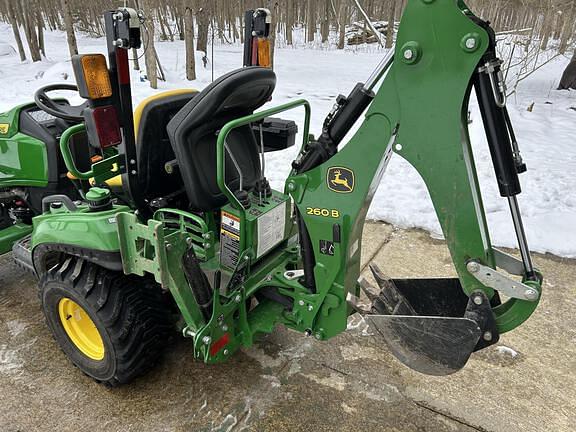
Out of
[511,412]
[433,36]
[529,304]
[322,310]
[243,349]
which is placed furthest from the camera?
[243,349]

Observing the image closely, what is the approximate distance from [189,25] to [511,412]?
35.8 feet

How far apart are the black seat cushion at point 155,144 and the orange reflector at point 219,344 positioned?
2.72 ft

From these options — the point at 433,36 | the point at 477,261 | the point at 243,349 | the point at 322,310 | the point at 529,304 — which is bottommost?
the point at 243,349

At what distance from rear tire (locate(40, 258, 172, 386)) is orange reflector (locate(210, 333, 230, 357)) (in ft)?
1.10

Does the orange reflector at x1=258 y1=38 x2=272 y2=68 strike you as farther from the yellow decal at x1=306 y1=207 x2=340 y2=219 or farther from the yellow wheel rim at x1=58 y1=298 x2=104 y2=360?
the yellow wheel rim at x1=58 y1=298 x2=104 y2=360

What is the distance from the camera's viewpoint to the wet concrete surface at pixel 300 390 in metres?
2.36

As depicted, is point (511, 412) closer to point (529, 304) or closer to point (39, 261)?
point (529, 304)

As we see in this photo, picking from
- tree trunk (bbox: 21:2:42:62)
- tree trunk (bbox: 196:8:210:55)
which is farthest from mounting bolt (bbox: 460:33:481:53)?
tree trunk (bbox: 21:2:42:62)

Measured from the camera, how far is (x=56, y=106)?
3.24m

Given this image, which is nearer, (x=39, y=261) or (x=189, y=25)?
(x=39, y=261)

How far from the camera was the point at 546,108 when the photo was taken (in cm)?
991

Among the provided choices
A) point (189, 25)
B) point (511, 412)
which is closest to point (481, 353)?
point (511, 412)

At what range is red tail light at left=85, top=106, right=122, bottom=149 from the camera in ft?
6.79

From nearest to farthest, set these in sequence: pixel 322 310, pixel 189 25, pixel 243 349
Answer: pixel 322 310, pixel 243 349, pixel 189 25
